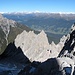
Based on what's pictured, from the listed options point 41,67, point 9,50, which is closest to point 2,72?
point 41,67

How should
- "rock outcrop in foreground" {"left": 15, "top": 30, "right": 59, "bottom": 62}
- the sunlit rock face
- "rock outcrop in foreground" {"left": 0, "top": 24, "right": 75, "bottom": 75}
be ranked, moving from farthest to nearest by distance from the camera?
the sunlit rock face → "rock outcrop in foreground" {"left": 15, "top": 30, "right": 59, "bottom": 62} → "rock outcrop in foreground" {"left": 0, "top": 24, "right": 75, "bottom": 75}

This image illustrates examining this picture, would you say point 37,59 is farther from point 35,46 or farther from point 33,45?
point 35,46

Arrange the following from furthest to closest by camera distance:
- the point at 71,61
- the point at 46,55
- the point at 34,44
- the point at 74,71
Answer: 1. the point at 34,44
2. the point at 46,55
3. the point at 71,61
4. the point at 74,71

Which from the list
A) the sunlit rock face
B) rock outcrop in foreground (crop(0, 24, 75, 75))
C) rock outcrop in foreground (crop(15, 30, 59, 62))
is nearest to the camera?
rock outcrop in foreground (crop(0, 24, 75, 75))

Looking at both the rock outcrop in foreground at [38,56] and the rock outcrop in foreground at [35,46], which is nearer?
the rock outcrop in foreground at [38,56]

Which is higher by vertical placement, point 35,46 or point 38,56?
point 35,46

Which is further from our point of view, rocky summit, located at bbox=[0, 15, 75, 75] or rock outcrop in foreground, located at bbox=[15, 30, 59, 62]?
rock outcrop in foreground, located at bbox=[15, 30, 59, 62]

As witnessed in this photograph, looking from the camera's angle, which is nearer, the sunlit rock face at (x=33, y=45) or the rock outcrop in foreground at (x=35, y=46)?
the rock outcrop in foreground at (x=35, y=46)

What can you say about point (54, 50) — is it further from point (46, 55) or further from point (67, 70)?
point (67, 70)

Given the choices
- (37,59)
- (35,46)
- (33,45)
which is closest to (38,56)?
(35,46)

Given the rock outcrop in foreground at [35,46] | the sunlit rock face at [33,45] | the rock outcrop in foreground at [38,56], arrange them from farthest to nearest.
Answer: the sunlit rock face at [33,45]
the rock outcrop in foreground at [35,46]
the rock outcrop in foreground at [38,56]

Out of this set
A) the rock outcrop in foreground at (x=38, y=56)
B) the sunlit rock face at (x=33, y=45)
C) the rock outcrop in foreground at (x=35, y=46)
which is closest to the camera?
the rock outcrop in foreground at (x=38, y=56)
